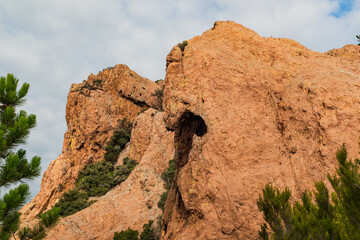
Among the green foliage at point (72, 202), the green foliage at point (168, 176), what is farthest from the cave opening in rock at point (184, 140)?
the green foliage at point (72, 202)

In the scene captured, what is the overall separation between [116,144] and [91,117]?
22.8 feet

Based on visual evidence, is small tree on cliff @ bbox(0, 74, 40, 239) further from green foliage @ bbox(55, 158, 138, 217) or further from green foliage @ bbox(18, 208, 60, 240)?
green foliage @ bbox(55, 158, 138, 217)

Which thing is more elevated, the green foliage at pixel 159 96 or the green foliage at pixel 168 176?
the green foliage at pixel 159 96

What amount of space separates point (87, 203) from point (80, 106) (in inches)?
845

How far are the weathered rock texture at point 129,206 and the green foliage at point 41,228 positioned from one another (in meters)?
18.2

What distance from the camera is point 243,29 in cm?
1983

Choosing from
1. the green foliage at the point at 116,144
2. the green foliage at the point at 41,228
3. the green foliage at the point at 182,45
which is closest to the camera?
the green foliage at the point at 41,228

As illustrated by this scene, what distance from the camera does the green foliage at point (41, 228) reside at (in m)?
8.02

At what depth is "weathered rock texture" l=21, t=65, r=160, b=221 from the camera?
124ft

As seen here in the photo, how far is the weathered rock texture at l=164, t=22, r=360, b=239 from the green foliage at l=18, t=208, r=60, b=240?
595cm

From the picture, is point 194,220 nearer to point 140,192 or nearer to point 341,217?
point 341,217

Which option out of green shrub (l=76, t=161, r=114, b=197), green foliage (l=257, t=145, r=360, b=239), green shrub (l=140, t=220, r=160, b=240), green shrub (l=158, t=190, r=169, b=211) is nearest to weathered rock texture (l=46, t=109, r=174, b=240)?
green shrub (l=158, t=190, r=169, b=211)

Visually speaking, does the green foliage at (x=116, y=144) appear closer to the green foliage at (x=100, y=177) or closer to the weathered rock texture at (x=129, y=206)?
the green foliage at (x=100, y=177)

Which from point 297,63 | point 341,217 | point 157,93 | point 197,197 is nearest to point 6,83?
point 197,197
